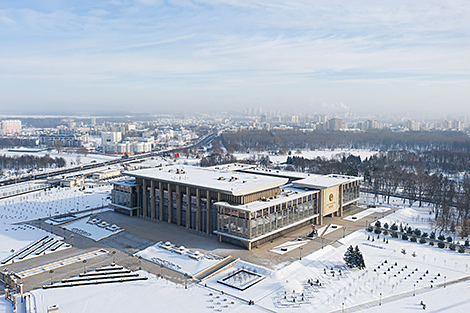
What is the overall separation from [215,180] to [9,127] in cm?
14667

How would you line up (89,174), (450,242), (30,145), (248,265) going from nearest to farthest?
(248,265), (450,242), (89,174), (30,145)

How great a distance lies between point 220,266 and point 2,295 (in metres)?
11.3

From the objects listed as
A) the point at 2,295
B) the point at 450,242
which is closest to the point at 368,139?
the point at 450,242

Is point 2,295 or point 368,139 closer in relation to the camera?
point 2,295

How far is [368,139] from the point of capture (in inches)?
4387

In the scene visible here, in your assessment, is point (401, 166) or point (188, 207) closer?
point (188, 207)

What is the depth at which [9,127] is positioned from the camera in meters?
150

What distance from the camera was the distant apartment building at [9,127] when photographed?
145988 millimetres

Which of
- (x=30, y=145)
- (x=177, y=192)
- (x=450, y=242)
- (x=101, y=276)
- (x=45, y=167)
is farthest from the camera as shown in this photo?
(x=30, y=145)

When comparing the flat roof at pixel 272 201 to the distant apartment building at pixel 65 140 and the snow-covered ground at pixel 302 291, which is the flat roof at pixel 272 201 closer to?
the snow-covered ground at pixel 302 291

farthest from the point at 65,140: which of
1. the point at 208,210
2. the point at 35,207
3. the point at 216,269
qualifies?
the point at 216,269

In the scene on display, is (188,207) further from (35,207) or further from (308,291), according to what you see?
(35,207)

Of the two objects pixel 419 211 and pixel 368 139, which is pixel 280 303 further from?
pixel 368 139

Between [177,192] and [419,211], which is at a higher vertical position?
[177,192]
